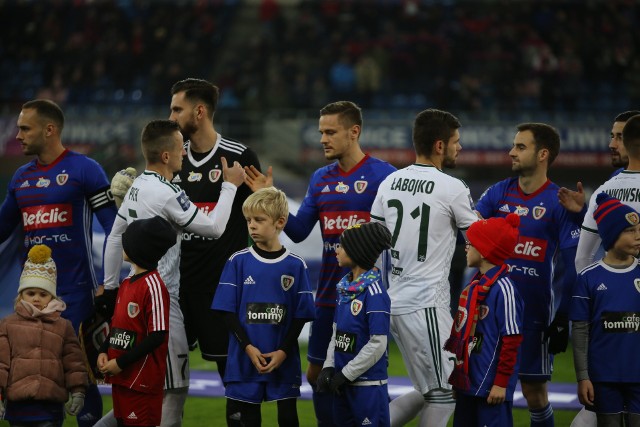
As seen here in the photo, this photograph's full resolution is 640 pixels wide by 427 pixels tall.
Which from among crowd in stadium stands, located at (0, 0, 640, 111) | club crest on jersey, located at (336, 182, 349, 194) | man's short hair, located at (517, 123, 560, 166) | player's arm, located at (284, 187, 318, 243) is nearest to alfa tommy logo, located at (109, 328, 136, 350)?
player's arm, located at (284, 187, 318, 243)

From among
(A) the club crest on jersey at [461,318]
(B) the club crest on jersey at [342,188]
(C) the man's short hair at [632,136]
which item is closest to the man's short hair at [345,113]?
(B) the club crest on jersey at [342,188]

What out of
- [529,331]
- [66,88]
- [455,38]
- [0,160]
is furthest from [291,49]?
[529,331]

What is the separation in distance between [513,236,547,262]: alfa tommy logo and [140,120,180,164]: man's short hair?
2.42 meters

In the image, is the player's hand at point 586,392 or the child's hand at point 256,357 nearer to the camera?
the child's hand at point 256,357

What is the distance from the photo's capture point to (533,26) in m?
20.3

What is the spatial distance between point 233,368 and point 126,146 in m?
11.8

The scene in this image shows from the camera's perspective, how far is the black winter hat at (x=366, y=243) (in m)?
5.17

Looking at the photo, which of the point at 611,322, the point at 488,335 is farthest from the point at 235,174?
the point at 611,322

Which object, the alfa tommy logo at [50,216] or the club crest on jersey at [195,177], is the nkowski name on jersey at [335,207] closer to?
the club crest on jersey at [195,177]

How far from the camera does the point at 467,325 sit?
5.14 m

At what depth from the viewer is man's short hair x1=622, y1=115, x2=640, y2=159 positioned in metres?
5.89

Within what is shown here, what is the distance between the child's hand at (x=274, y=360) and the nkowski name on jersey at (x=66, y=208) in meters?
1.56

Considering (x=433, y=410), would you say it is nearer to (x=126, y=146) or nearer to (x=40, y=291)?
(x=40, y=291)

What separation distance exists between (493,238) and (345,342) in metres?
0.99
